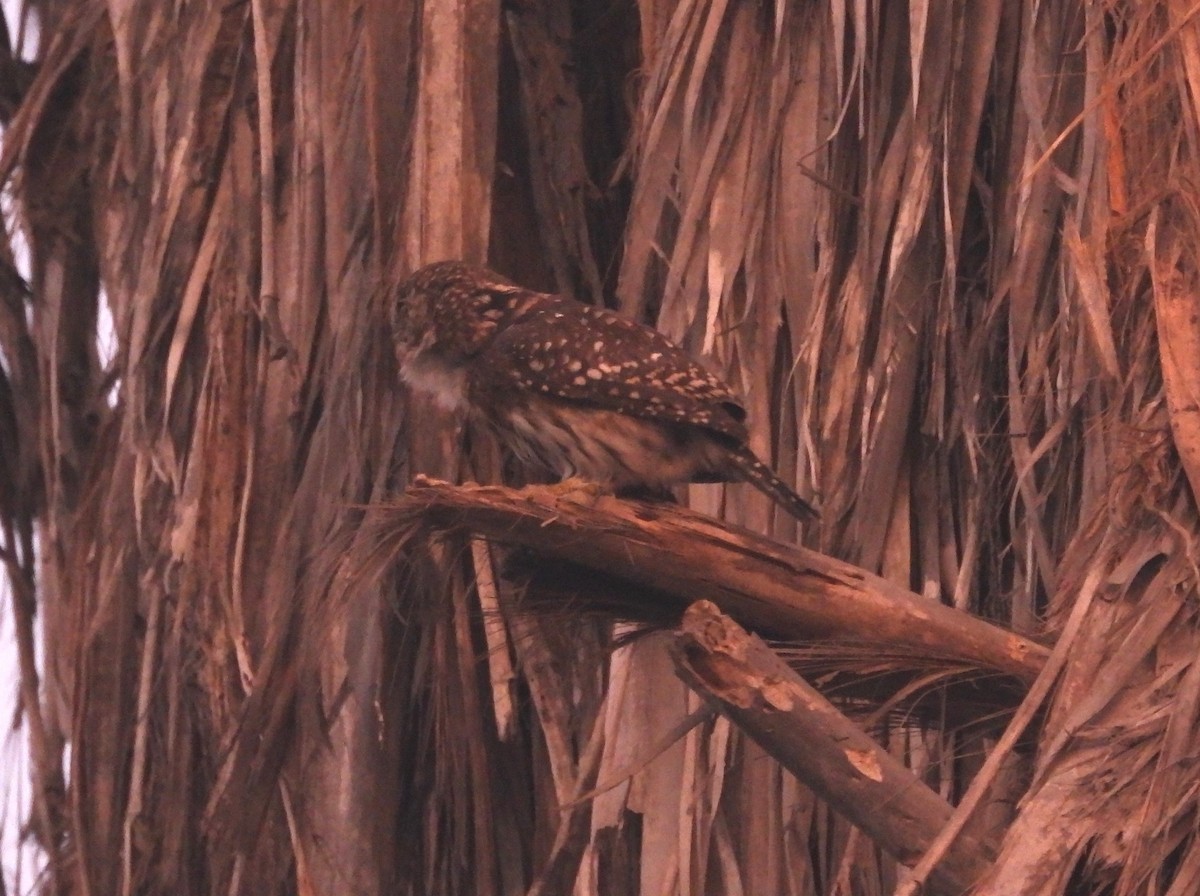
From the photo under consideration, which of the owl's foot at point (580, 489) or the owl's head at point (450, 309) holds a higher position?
the owl's head at point (450, 309)

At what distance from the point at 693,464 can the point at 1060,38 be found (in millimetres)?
909

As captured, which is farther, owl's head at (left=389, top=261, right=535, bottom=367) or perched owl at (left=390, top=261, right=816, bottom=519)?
owl's head at (left=389, top=261, right=535, bottom=367)

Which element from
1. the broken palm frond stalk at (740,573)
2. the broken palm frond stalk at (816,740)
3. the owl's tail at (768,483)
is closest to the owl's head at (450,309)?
the owl's tail at (768,483)

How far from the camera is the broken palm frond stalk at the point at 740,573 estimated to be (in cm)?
258

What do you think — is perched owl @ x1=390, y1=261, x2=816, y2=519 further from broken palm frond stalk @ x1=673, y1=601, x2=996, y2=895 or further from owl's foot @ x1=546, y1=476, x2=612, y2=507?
broken palm frond stalk @ x1=673, y1=601, x2=996, y2=895

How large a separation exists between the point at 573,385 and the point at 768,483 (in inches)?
14.9

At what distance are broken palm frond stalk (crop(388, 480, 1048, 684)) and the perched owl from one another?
351 millimetres

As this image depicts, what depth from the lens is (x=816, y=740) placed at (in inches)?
91.6

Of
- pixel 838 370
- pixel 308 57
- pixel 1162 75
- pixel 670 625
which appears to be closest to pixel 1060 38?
pixel 1162 75

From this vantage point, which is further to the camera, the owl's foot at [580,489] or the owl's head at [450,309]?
the owl's head at [450,309]

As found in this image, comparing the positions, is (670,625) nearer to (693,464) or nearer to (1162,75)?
(693,464)

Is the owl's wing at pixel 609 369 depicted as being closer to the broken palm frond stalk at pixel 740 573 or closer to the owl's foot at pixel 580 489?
the owl's foot at pixel 580 489

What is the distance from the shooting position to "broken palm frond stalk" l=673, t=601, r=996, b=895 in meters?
2.30

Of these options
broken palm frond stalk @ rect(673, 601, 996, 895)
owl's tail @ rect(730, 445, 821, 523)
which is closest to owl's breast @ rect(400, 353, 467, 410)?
owl's tail @ rect(730, 445, 821, 523)
